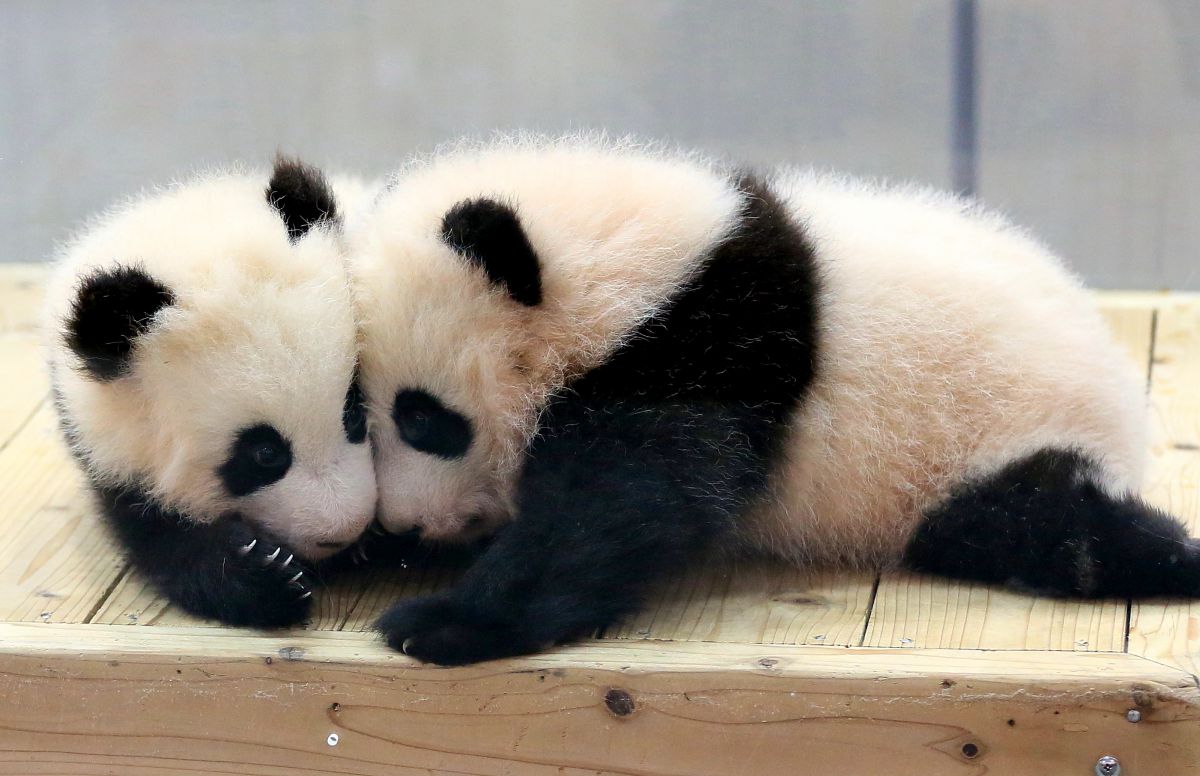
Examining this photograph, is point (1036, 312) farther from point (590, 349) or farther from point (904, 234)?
point (590, 349)

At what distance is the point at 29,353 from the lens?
3.80 metres

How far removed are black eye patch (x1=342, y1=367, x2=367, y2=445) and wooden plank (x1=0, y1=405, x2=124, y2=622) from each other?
2.03 feet

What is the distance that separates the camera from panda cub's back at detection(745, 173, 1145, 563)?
7.76ft

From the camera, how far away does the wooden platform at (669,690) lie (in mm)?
1931

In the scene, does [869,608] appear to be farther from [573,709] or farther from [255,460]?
[255,460]

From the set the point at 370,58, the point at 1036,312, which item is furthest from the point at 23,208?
the point at 1036,312

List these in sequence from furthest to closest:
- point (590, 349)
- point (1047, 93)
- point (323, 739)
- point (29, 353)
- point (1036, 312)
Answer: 1. point (29, 353)
2. point (1047, 93)
3. point (1036, 312)
4. point (590, 349)
5. point (323, 739)

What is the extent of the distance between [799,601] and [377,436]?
843mm

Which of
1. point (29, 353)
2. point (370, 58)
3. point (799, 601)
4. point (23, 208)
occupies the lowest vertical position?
point (29, 353)

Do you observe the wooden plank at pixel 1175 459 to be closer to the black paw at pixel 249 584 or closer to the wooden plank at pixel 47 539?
the black paw at pixel 249 584

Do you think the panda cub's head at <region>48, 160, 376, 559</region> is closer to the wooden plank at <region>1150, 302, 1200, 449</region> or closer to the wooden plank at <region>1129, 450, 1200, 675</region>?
the wooden plank at <region>1129, 450, 1200, 675</region>

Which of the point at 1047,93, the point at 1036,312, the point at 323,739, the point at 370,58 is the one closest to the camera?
the point at 323,739

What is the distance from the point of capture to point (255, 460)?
2.28 metres

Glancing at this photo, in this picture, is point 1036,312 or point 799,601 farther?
point 1036,312
